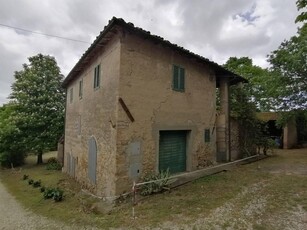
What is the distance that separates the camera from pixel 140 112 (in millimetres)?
8859

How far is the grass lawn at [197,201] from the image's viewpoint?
6512 mm

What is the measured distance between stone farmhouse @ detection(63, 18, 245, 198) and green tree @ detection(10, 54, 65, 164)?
29.3 feet

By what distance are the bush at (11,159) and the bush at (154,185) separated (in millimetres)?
18824

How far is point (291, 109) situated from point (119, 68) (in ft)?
50.6

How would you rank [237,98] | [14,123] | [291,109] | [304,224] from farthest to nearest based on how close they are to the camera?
[14,123]
[291,109]
[237,98]
[304,224]

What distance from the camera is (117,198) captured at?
7.97 m

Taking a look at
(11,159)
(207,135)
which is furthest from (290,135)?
(11,159)

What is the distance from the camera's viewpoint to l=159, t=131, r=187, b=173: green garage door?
10102 mm

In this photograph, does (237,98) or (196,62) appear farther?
(237,98)

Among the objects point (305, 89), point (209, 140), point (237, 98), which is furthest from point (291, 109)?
point (209, 140)

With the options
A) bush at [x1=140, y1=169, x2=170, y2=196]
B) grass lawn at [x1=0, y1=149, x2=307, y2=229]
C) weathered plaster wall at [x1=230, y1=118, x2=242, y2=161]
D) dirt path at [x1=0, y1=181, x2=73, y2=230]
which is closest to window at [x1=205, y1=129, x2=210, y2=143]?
grass lawn at [x1=0, y1=149, x2=307, y2=229]

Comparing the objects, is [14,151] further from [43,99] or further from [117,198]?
[117,198]

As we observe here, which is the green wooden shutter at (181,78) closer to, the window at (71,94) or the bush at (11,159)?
the window at (71,94)

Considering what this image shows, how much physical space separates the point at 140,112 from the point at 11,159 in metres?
19.8
